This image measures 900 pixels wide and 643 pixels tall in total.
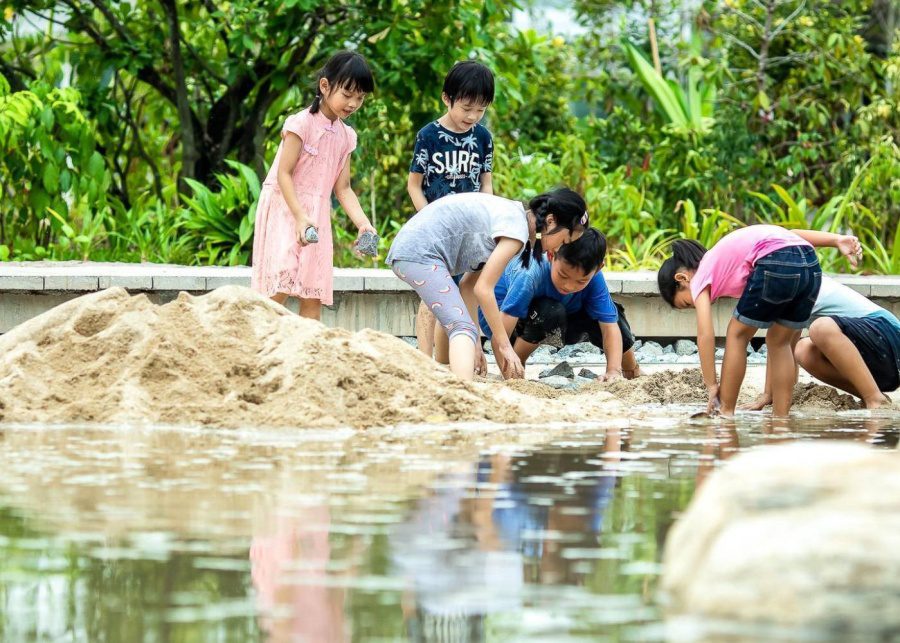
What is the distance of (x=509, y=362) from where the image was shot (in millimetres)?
6324

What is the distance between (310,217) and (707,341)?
2.06m

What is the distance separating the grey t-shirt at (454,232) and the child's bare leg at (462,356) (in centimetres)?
42

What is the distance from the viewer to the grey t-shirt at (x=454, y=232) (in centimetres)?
633

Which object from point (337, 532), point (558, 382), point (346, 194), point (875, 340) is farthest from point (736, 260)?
point (337, 532)

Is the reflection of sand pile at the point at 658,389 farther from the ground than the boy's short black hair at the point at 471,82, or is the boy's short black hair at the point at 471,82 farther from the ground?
the boy's short black hair at the point at 471,82

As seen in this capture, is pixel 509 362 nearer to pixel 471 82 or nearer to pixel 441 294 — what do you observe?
pixel 441 294

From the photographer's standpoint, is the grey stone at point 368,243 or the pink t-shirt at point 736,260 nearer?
the pink t-shirt at point 736,260

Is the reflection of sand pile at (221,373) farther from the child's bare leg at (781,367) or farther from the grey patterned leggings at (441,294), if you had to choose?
the child's bare leg at (781,367)

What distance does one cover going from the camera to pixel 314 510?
3.51 metres

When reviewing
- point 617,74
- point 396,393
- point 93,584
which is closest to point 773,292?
point 396,393

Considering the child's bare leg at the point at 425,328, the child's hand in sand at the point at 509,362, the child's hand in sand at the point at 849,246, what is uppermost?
the child's hand in sand at the point at 849,246

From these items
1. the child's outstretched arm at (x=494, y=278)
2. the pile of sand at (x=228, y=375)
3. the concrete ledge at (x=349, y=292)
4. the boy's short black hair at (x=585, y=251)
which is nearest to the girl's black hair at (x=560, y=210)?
the child's outstretched arm at (x=494, y=278)

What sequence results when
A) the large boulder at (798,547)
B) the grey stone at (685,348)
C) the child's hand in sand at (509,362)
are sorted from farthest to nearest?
the grey stone at (685,348)
the child's hand in sand at (509,362)
the large boulder at (798,547)

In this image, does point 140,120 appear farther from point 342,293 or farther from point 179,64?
point 342,293
